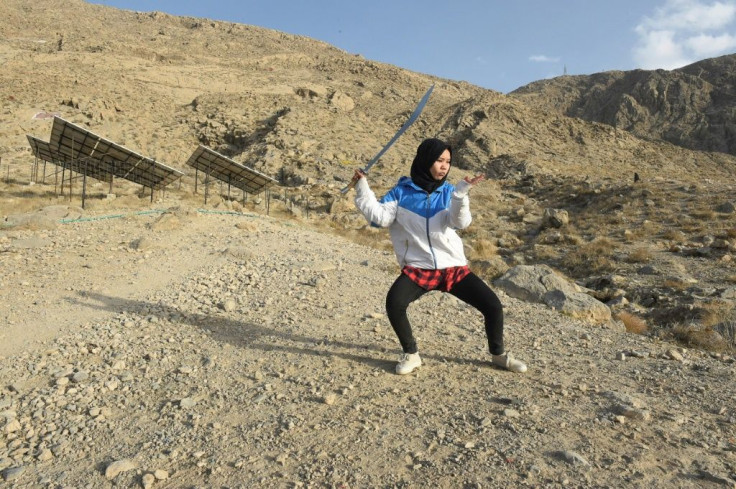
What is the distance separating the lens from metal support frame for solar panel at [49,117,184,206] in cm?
1180

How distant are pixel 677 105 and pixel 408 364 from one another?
6267 cm

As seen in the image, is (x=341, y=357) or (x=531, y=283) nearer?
(x=341, y=357)

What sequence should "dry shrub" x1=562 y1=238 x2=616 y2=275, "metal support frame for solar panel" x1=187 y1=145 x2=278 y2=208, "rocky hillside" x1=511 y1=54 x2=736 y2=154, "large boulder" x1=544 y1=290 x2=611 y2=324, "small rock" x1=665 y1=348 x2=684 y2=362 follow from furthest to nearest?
"rocky hillside" x1=511 y1=54 x2=736 y2=154
"metal support frame for solar panel" x1=187 y1=145 x2=278 y2=208
"dry shrub" x1=562 y1=238 x2=616 y2=275
"large boulder" x1=544 y1=290 x2=611 y2=324
"small rock" x1=665 y1=348 x2=684 y2=362

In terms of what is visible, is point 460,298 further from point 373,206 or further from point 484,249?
point 484,249

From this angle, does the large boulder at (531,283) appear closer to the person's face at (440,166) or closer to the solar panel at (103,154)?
the person's face at (440,166)

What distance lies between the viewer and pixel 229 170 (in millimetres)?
15594

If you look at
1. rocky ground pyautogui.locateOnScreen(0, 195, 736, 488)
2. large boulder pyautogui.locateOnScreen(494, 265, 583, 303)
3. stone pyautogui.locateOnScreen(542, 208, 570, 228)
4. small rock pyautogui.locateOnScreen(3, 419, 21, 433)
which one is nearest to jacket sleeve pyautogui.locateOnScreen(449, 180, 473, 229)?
rocky ground pyautogui.locateOnScreen(0, 195, 736, 488)

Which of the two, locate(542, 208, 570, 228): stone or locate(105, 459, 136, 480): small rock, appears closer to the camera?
locate(105, 459, 136, 480): small rock

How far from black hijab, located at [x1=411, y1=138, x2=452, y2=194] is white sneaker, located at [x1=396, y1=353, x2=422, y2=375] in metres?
1.14

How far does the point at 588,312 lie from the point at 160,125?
2909 cm

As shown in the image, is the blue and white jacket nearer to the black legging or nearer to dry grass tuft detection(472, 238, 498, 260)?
the black legging

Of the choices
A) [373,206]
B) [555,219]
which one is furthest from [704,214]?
[373,206]

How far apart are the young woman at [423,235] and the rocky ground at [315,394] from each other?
0.52 meters

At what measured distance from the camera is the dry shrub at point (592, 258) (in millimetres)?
9992
